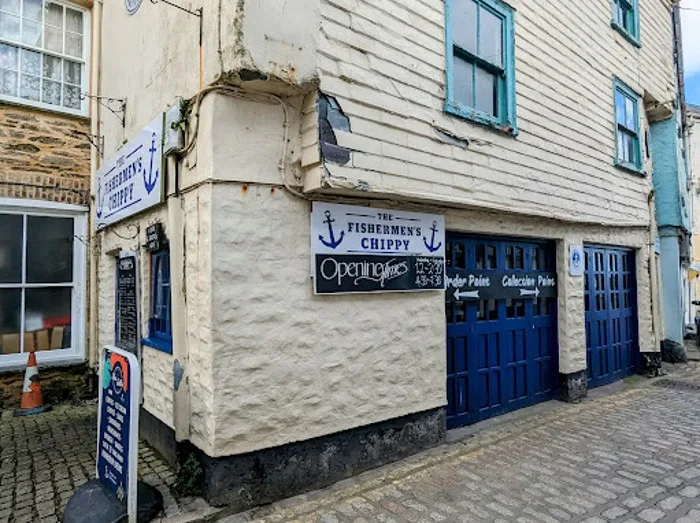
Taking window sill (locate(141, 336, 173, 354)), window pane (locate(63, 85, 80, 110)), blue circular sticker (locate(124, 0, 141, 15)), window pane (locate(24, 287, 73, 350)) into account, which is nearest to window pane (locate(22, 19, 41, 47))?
window pane (locate(63, 85, 80, 110))

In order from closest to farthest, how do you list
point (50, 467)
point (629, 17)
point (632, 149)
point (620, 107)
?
point (50, 467)
point (620, 107)
point (632, 149)
point (629, 17)

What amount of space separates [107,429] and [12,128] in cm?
520

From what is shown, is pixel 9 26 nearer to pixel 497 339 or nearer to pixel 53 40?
pixel 53 40

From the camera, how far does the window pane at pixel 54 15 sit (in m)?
6.94

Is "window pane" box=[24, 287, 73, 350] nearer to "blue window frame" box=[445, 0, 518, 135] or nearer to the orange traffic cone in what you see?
the orange traffic cone

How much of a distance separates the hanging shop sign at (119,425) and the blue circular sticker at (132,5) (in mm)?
4331

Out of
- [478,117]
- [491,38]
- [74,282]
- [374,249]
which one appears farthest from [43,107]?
[491,38]

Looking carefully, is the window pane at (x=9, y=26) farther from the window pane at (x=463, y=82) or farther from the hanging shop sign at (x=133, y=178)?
the window pane at (x=463, y=82)

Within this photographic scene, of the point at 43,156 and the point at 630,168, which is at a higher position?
the point at 630,168

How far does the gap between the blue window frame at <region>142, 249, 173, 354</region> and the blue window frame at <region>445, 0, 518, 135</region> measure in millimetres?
3566

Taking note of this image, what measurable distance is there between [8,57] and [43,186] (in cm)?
189

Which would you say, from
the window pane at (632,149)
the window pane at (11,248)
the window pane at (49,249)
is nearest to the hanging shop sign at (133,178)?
the window pane at (49,249)

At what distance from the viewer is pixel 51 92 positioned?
6.95 meters

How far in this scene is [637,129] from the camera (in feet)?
30.4
